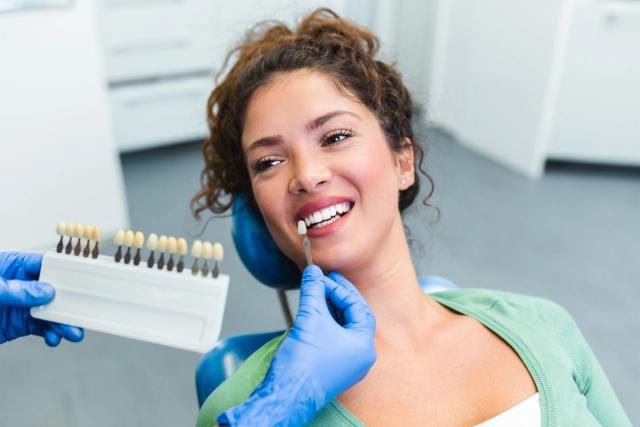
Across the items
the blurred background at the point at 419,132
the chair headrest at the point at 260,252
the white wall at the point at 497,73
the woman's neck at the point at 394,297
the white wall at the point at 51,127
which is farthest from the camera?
the white wall at the point at 497,73

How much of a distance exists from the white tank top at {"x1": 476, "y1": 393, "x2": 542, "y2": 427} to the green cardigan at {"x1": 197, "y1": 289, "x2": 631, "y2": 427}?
0.04 feet

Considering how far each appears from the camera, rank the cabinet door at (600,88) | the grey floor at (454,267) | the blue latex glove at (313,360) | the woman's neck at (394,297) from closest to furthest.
Answer: the blue latex glove at (313,360) < the woman's neck at (394,297) < the grey floor at (454,267) < the cabinet door at (600,88)

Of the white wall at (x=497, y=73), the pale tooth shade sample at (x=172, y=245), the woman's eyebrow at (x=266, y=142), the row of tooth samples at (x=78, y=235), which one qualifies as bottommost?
the white wall at (x=497, y=73)

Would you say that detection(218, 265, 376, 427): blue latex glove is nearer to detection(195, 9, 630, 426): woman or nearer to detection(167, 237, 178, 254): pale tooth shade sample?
detection(195, 9, 630, 426): woman

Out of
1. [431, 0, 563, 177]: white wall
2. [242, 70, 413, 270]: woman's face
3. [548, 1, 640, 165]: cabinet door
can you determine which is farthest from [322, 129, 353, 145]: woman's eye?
[548, 1, 640, 165]: cabinet door

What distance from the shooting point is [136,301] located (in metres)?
0.90

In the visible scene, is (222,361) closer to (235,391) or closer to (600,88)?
(235,391)

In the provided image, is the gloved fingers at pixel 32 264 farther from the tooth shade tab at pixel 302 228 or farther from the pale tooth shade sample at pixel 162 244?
the tooth shade tab at pixel 302 228

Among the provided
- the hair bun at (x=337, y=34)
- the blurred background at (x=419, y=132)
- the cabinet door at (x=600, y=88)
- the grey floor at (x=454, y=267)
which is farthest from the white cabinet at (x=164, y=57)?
the hair bun at (x=337, y=34)

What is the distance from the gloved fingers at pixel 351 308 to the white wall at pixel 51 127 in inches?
67.3

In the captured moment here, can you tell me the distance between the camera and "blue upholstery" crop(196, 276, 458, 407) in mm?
1061

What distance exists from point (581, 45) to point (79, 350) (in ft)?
8.89

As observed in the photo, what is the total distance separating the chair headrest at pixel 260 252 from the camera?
1181mm

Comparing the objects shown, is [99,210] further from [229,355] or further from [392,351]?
[392,351]
